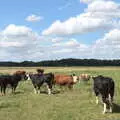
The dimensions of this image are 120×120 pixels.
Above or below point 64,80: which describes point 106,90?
below

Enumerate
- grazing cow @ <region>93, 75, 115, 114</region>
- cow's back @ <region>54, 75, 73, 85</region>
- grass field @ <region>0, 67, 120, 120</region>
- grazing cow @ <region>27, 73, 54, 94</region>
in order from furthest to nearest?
cow's back @ <region>54, 75, 73, 85</region>, grazing cow @ <region>27, 73, 54, 94</region>, grazing cow @ <region>93, 75, 115, 114</region>, grass field @ <region>0, 67, 120, 120</region>

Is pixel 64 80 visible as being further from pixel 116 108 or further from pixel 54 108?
pixel 116 108

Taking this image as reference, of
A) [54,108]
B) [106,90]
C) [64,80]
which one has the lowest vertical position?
[54,108]

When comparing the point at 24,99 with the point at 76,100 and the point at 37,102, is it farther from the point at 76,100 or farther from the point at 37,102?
the point at 76,100

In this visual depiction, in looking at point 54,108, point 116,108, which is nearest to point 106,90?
point 116,108

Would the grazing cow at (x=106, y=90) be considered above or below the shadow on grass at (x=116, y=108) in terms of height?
above

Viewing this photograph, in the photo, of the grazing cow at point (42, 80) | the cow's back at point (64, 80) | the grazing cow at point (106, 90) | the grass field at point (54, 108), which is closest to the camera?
the grass field at point (54, 108)

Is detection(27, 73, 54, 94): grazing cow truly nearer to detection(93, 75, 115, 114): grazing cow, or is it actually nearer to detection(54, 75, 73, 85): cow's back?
detection(54, 75, 73, 85): cow's back

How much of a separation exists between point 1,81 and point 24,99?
481 centimetres

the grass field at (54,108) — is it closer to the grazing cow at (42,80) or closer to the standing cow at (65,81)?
the grazing cow at (42,80)

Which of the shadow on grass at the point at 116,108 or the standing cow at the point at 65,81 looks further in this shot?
the standing cow at the point at 65,81

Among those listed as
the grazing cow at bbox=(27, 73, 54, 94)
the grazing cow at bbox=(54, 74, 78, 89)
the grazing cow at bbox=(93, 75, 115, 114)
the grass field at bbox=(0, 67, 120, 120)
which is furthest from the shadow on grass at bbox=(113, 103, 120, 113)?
the grazing cow at bbox=(54, 74, 78, 89)

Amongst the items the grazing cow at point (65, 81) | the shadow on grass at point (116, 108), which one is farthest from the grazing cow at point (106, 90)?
the grazing cow at point (65, 81)

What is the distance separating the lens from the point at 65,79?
32188 mm
